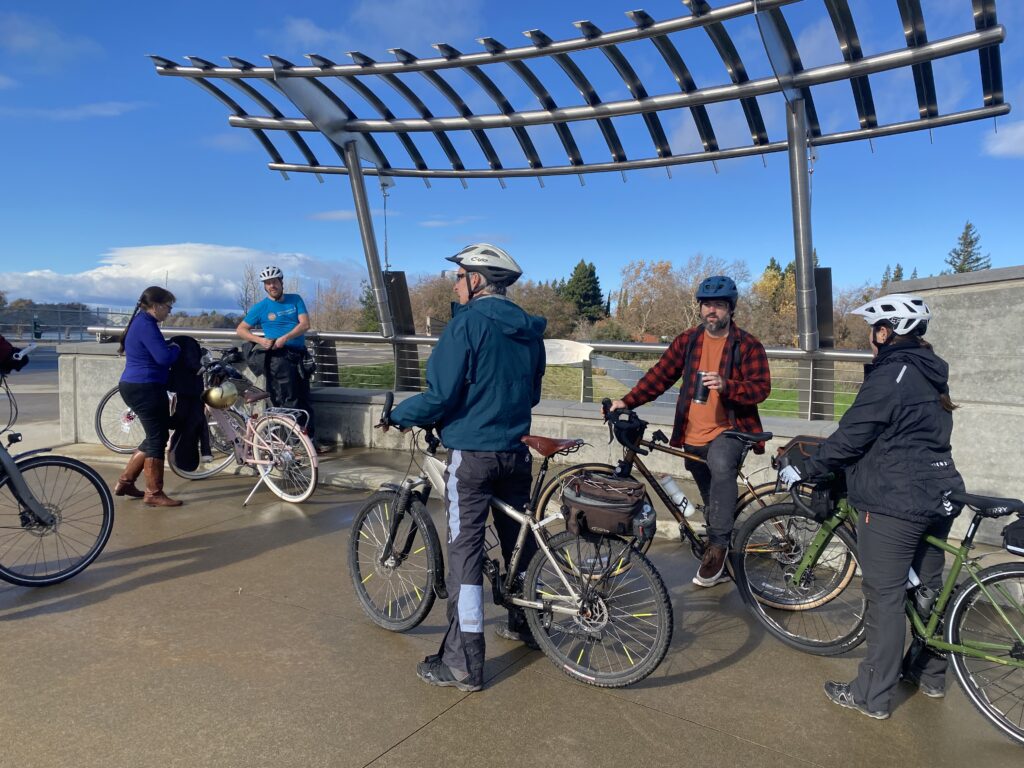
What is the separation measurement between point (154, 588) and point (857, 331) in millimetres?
16133

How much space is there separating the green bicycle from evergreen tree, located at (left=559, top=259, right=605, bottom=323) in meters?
56.0

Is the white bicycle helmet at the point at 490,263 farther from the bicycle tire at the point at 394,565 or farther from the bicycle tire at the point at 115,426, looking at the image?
the bicycle tire at the point at 115,426

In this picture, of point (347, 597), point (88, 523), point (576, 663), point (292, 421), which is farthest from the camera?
point (292, 421)

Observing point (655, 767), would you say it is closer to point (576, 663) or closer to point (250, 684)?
point (576, 663)

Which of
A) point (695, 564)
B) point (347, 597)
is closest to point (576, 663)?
point (347, 597)

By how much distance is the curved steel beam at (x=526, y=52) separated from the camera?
600 cm

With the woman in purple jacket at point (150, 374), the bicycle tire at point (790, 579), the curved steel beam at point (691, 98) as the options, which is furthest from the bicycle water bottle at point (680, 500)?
the curved steel beam at point (691, 98)

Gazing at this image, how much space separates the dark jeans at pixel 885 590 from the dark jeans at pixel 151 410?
4.93 meters

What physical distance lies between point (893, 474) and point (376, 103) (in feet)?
24.1

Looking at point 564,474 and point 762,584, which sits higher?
point 564,474

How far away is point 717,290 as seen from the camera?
406 centimetres

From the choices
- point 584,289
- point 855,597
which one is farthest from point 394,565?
point 584,289

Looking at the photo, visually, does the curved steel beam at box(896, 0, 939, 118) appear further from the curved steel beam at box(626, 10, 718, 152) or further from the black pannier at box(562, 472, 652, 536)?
the black pannier at box(562, 472, 652, 536)

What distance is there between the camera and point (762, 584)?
386 centimetres
